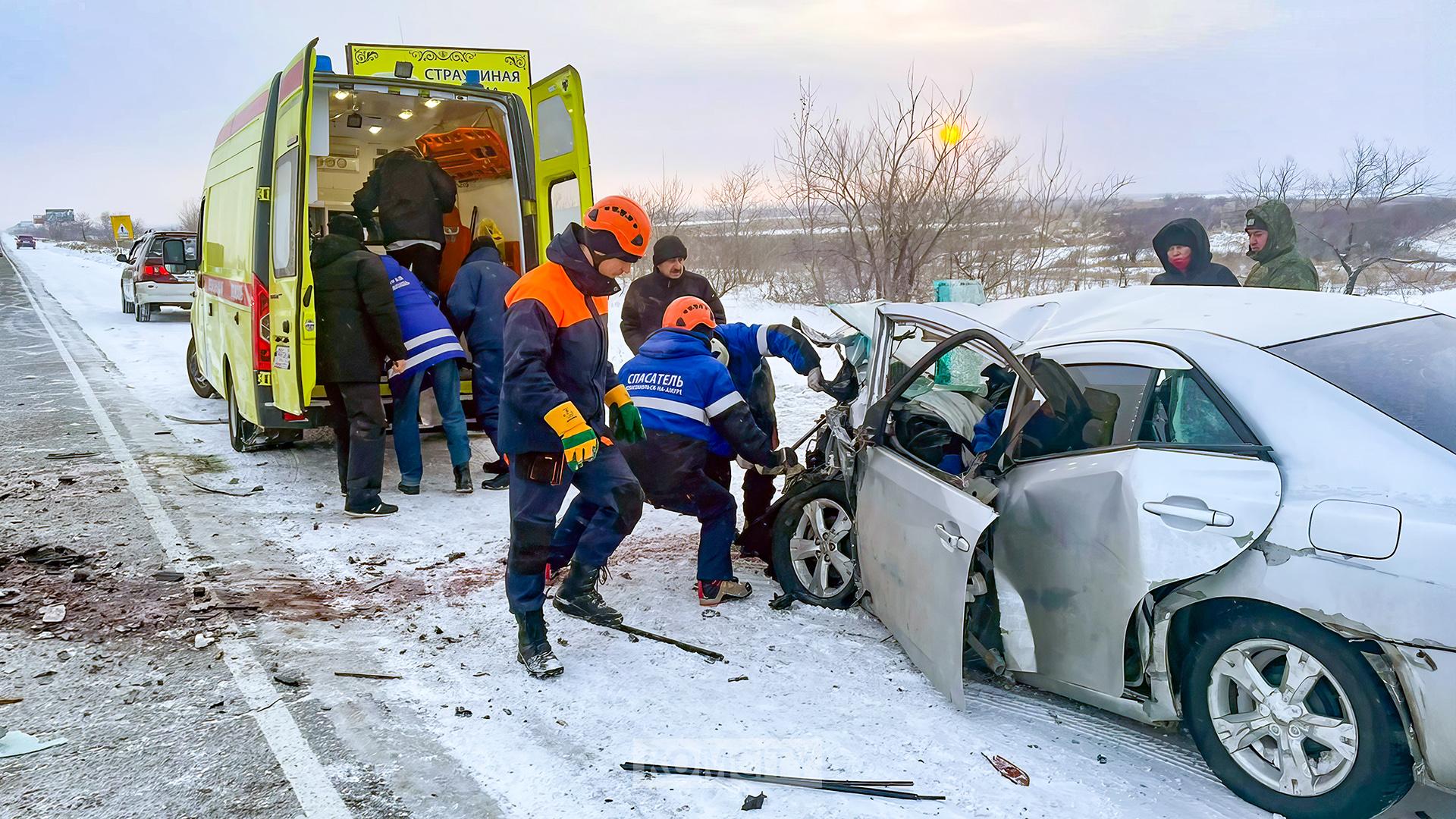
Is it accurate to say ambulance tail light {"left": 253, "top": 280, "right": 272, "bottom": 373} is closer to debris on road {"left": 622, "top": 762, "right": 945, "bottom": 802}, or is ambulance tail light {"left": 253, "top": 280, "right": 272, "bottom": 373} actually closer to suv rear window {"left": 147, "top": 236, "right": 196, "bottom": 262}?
debris on road {"left": 622, "top": 762, "right": 945, "bottom": 802}

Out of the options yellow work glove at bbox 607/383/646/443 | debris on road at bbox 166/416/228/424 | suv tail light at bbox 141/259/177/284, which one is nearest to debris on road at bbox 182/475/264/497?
debris on road at bbox 166/416/228/424

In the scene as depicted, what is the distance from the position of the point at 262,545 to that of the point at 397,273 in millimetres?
1989

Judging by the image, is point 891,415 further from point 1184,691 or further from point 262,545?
point 262,545

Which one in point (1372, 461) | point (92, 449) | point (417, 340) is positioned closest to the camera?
point (1372, 461)

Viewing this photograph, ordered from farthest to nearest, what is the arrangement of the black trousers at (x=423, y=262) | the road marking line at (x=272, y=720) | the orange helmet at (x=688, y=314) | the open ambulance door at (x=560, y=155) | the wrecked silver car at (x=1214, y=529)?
the black trousers at (x=423, y=262) < the open ambulance door at (x=560, y=155) < the orange helmet at (x=688, y=314) < the road marking line at (x=272, y=720) < the wrecked silver car at (x=1214, y=529)

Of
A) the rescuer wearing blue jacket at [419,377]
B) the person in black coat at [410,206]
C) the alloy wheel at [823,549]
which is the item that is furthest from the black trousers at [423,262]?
the alloy wheel at [823,549]

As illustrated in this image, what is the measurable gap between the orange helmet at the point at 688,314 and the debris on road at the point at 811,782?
7.30ft

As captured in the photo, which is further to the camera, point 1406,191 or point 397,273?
point 1406,191

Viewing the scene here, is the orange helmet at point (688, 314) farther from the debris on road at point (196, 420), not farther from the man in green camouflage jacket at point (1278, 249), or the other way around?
the debris on road at point (196, 420)

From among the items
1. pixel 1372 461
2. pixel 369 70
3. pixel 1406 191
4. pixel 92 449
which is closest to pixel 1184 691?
pixel 1372 461

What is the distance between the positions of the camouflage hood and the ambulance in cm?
441

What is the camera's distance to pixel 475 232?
9.02 meters

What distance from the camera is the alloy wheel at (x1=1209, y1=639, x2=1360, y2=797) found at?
267 cm

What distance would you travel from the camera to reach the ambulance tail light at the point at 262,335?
6.33m
